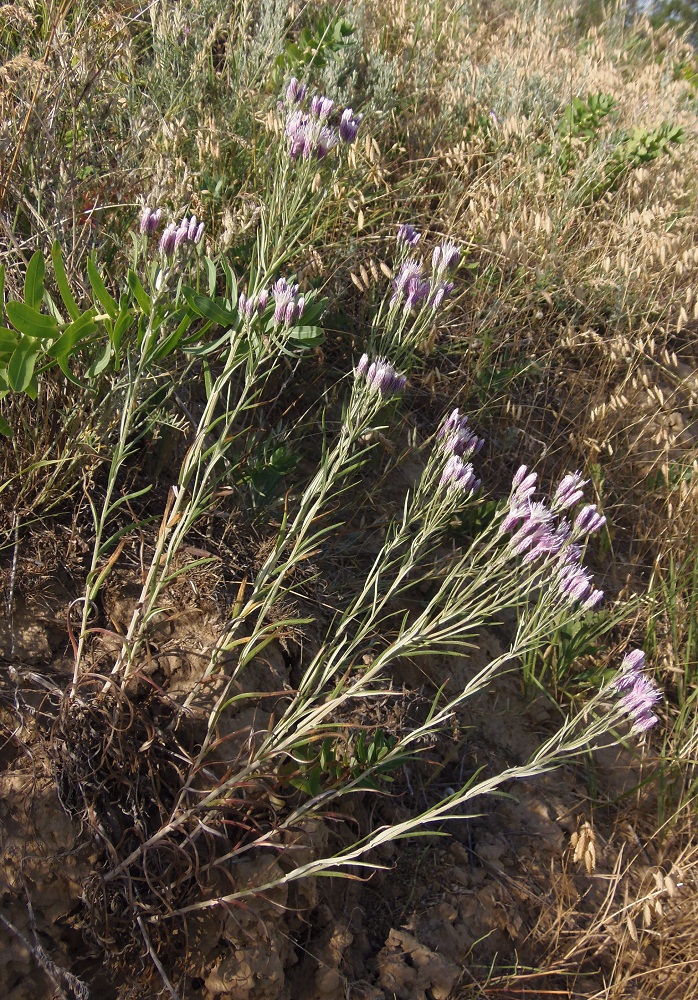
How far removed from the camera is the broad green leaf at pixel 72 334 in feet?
5.47

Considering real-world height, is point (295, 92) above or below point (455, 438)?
above

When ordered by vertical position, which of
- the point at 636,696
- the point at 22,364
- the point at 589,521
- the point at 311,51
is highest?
the point at 311,51

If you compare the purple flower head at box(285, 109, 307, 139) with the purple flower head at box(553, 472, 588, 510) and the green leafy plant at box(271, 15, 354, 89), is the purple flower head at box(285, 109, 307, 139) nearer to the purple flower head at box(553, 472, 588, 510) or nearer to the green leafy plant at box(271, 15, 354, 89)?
the purple flower head at box(553, 472, 588, 510)

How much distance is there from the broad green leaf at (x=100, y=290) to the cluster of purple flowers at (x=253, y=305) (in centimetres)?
27

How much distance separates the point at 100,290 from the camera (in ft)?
5.41

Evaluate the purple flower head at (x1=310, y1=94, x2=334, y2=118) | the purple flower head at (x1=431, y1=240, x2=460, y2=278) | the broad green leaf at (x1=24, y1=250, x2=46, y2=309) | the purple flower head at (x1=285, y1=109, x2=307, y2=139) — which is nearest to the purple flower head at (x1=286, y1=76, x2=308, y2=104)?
the purple flower head at (x1=310, y1=94, x2=334, y2=118)

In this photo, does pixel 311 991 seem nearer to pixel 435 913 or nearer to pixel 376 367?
pixel 435 913

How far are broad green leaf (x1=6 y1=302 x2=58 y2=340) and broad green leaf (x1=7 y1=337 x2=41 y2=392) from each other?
2 cm

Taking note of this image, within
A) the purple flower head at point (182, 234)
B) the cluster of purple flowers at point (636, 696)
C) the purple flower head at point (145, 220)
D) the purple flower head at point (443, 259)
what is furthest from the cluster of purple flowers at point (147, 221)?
the cluster of purple flowers at point (636, 696)

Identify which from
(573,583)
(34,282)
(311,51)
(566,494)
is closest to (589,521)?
(566,494)

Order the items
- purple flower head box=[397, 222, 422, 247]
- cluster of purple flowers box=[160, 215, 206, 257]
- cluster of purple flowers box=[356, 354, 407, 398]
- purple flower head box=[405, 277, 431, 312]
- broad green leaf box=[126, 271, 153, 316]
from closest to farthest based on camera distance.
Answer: broad green leaf box=[126, 271, 153, 316], cluster of purple flowers box=[160, 215, 206, 257], cluster of purple flowers box=[356, 354, 407, 398], purple flower head box=[405, 277, 431, 312], purple flower head box=[397, 222, 422, 247]

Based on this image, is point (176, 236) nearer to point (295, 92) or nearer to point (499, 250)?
point (295, 92)

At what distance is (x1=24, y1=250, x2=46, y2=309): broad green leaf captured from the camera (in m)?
1.72

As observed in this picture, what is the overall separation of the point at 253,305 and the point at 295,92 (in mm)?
904
